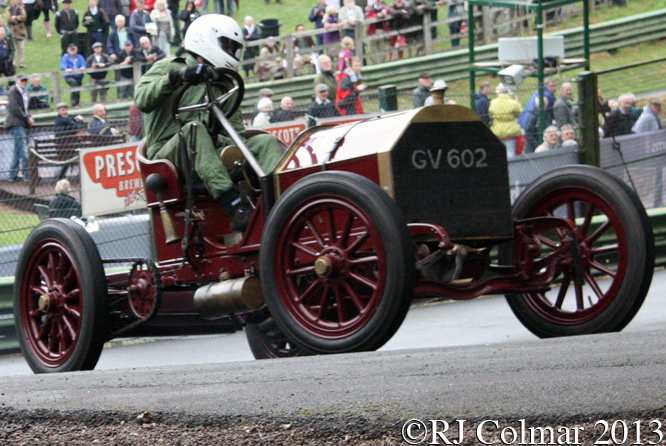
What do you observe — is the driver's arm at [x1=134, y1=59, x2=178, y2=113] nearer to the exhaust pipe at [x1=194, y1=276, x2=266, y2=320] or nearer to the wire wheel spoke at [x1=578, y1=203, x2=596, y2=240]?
the exhaust pipe at [x1=194, y1=276, x2=266, y2=320]

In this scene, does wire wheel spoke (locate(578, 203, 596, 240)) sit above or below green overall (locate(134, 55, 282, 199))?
below

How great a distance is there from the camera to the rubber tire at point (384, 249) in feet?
14.6

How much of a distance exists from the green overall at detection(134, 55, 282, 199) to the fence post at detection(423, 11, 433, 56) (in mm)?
19609

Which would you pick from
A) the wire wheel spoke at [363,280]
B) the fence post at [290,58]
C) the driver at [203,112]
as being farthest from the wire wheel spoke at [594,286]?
the fence post at [290,58]

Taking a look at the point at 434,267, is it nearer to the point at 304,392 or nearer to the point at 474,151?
the point at 474,151

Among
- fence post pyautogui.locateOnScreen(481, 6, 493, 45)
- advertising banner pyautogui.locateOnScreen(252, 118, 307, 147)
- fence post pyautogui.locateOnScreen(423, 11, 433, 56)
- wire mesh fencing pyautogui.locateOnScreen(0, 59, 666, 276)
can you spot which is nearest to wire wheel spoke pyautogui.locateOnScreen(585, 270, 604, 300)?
wire mesh fencing pyautogui.locateOnScreen(0, 59, 666, 276)

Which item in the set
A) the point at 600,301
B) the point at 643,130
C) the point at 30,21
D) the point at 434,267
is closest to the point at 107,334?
the point at 434,267

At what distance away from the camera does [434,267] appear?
498cm

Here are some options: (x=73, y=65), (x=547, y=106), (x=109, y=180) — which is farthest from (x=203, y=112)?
(x=73, y=65)

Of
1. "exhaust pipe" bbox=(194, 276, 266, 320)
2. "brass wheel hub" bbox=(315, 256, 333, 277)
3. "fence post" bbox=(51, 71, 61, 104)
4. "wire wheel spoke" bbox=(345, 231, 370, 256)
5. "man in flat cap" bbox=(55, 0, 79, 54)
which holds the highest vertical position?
"man in flat cap" bbox=(55, 0, 79, 54)

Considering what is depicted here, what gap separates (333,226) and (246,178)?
962 millimetres

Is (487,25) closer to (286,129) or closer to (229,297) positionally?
(286,129)

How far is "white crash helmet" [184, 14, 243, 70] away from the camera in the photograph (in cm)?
596

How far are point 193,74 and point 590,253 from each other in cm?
229
